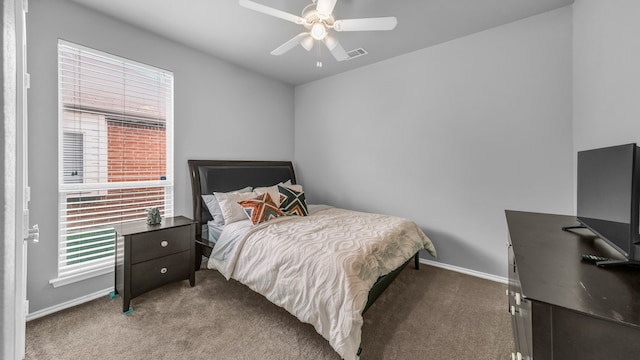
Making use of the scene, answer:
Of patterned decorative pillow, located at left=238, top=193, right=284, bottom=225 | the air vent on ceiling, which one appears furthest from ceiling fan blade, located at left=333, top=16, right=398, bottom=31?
patterned decorative pillow, located at left=238, top=193, right=284, bottom=225

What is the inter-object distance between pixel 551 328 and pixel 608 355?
0.13 m

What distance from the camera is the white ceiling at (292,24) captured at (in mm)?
2236

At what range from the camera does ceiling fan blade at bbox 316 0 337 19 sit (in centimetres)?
174

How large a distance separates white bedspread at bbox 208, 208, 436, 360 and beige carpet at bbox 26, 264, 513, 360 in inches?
10.1

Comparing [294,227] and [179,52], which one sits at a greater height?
[179,52]

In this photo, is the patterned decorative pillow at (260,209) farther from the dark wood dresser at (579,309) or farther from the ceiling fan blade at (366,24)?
the dark wood dresser at (579,309)

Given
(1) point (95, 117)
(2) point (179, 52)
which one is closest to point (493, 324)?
(1) point (95, 117)

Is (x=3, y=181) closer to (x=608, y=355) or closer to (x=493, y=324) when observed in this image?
(x=608, y=355)

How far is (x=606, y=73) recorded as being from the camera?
165 cm

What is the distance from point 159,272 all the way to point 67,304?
772 millimetres

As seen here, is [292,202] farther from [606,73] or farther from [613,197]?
[606,73]

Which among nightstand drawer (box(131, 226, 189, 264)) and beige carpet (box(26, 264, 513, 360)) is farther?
nightstand drawer (box(131, 226, 189, 264))

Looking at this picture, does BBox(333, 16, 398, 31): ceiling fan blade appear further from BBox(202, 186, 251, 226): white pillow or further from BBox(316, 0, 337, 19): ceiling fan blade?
BBox(202, 186, 251, 226): white pillow

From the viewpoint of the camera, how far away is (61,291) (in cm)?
216
